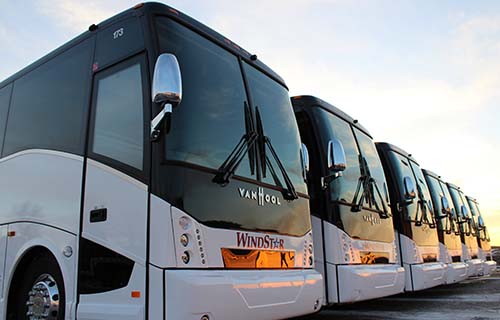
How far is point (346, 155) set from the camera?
6770 millimetres

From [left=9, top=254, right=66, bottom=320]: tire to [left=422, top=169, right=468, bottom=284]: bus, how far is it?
24.5 ft

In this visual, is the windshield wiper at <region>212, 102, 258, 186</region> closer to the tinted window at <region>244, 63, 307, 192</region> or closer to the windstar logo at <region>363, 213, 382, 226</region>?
the tinted window at <region>244, 63, 307, 192</region>

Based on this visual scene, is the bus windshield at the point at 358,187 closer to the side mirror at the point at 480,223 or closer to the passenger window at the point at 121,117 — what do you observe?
the passenger window at the point at 121,117

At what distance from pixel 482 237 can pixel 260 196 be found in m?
14.0

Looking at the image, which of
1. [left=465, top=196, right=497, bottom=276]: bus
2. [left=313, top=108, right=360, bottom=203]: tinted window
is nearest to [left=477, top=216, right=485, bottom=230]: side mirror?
[left=465, top=196, right=497, bottom=276]: bus

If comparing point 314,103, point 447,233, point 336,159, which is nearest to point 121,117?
point 336,159

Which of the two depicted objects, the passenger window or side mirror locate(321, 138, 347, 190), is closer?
the passenger window

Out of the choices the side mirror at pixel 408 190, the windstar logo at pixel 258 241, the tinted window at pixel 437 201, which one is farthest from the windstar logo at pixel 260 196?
the tinted window at pixel 437 201

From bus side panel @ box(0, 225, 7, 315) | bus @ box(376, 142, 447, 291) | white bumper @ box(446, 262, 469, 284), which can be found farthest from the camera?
white bumper @ box(446, 262, 469, 284)

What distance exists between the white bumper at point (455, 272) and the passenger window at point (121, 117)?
7541 mm

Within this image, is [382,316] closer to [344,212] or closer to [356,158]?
[344,212]

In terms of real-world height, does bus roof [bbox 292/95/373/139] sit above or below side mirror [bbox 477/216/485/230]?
above

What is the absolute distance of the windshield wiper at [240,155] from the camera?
3.99m

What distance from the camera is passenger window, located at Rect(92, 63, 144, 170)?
3818 millimetres
